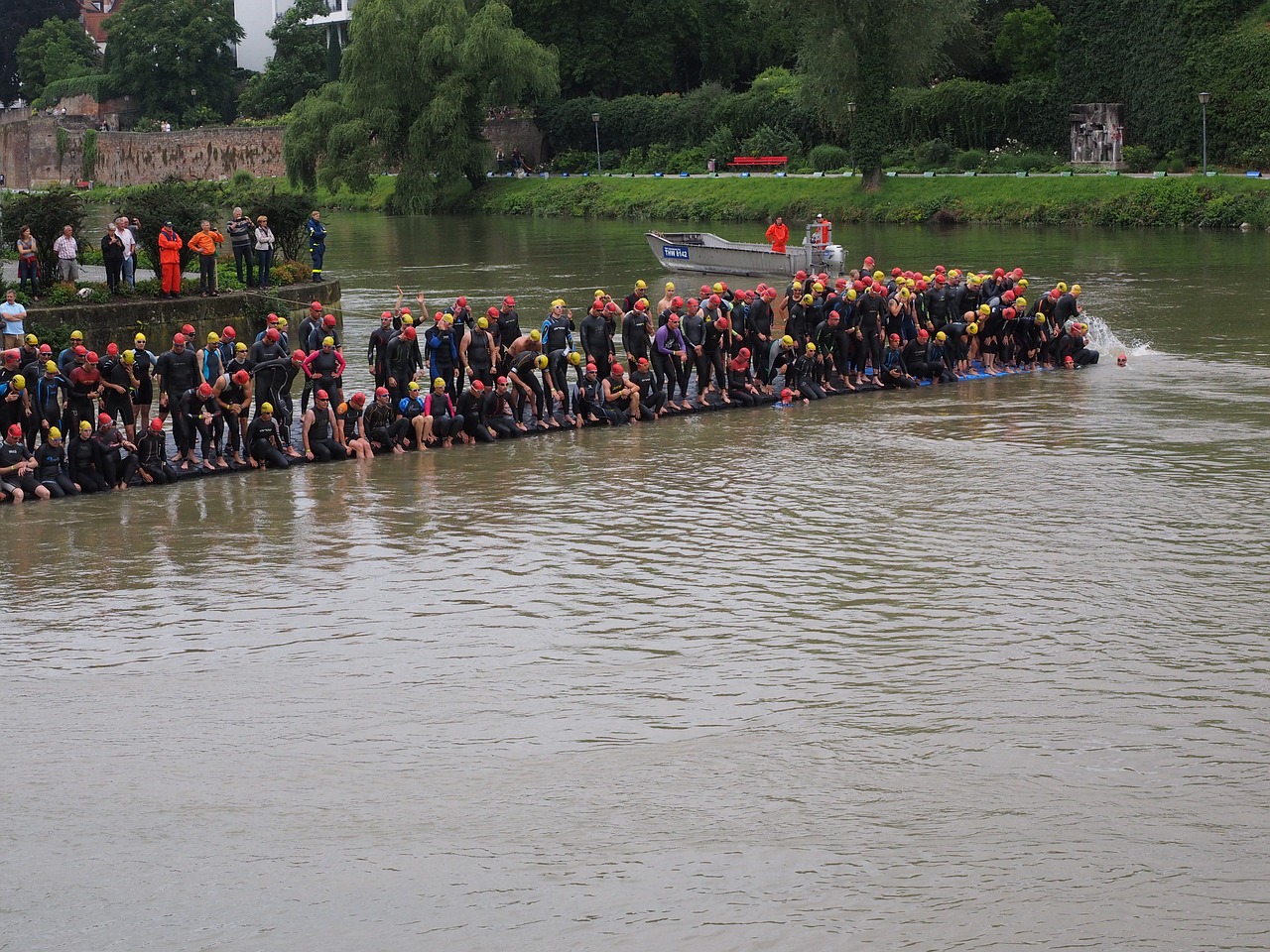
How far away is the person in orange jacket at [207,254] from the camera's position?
27.5 meters

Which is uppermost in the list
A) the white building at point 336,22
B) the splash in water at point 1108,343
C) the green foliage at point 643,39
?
the white building at point 336,22

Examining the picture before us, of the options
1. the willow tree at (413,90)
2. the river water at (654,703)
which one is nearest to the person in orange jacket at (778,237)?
the river water at (654,703)

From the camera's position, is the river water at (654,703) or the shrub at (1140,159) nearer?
the river water at (654,703)

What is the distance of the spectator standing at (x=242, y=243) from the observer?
29375 mm

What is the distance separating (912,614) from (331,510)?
259 inches

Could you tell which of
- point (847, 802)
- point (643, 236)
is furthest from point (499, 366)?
point (643, 236)

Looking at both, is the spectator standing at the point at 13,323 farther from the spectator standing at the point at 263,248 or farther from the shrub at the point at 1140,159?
the shrub at the point at 1140,159

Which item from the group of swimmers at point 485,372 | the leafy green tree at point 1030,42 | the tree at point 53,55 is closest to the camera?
the group of swimmers at point 485,372

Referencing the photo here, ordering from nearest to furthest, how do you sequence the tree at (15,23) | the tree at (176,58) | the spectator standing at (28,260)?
1. the spectator standing at (28,260)
2. the tree at (176,58)
3. the tree at (15,23)

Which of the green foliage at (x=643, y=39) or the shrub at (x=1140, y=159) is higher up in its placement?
the green foliage at (x=643, y=39)

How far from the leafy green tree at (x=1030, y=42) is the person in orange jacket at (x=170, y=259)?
44.3 meters

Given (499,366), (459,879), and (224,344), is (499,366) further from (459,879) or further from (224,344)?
(459,879)

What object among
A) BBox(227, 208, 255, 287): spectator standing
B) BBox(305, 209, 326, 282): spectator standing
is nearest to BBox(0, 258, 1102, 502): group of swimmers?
BBox(227, 208, 255, 287): spectator standing

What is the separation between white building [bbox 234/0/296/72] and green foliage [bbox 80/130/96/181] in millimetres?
13652
